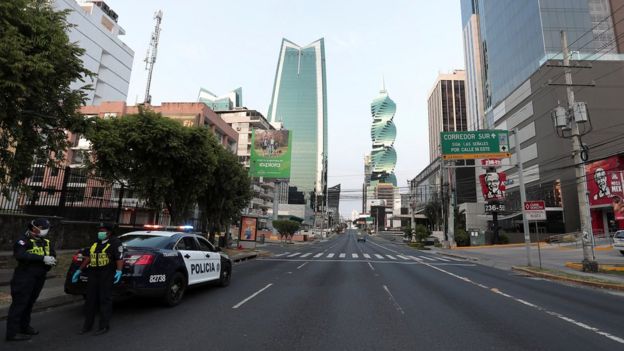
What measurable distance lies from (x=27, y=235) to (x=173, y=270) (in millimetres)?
2949

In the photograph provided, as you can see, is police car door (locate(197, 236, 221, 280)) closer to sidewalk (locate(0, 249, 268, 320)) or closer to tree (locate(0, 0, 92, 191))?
sidewalk (locate(0, 249, 268, 320))

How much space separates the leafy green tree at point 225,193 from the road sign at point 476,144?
47.0 ft

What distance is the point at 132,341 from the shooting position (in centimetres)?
536

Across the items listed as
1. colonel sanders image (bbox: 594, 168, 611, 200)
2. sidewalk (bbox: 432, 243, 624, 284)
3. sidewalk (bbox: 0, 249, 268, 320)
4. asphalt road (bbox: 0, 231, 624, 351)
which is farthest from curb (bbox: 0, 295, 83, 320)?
colonel sanders image (bbox: 594, 168, 611, 200)

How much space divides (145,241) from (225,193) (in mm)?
16580

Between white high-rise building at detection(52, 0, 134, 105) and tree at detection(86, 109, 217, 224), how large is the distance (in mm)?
72263

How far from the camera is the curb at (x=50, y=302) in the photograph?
6594 mm

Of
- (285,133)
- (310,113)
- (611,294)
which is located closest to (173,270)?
(611,294)

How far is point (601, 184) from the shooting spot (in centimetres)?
4159

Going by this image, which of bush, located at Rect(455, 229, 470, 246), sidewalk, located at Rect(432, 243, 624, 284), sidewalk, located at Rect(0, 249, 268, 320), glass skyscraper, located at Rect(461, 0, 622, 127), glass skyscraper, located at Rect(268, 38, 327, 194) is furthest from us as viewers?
glass skyscraper, located at Rect(268, 38, 327, 194)

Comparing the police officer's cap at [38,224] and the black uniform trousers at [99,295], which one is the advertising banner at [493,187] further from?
the police officer's cap at [38,224]

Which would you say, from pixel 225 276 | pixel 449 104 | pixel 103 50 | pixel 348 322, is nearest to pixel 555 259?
pixel 225 276

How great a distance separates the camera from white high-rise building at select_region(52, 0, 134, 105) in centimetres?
7681

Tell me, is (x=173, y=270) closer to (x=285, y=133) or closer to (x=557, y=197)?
(x=285, y=133)
